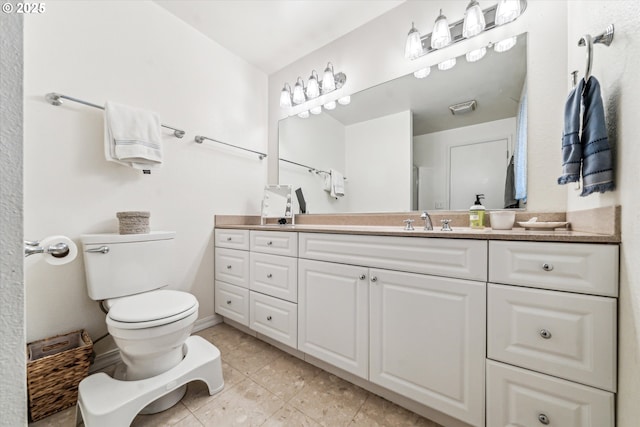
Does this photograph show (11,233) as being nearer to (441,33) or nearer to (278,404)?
(278,404)

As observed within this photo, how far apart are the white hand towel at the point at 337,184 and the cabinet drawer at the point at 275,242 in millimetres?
667

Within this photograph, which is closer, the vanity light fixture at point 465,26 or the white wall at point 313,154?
the vanity light fixture at point 465,26

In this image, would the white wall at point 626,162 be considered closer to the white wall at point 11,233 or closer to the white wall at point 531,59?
the white wall at point 531,59

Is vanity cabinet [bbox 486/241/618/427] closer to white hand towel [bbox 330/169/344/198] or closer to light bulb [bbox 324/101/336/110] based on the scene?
white hand towel [bbox 330/169/344/198]

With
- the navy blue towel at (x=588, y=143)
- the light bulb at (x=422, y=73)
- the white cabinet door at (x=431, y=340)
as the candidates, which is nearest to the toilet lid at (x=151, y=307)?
the white cabinet door at (x=431, y=340)

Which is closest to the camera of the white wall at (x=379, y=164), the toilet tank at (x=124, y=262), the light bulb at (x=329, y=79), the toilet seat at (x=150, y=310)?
the toilet seat at (x=150, y=310)

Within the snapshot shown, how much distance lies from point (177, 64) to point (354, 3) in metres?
1.34

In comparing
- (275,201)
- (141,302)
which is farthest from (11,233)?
(275,201)

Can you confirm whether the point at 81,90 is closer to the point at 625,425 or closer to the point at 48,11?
the point at 48,11

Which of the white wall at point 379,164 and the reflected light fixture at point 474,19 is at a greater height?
the reflected light fixture at point 474,19

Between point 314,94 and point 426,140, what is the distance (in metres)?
1.00

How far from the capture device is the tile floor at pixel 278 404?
109 cm

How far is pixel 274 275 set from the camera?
1.57 m

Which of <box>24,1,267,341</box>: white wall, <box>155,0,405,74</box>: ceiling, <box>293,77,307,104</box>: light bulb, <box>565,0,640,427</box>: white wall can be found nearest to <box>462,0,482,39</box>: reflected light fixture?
<box>155,0,405,74</box>: ceiling
